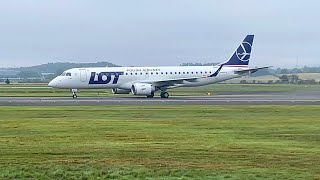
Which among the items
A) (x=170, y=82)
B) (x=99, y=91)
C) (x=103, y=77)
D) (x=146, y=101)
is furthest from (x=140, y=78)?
(x=99, y=91)

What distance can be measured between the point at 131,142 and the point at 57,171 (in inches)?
242

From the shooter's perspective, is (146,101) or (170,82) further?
(170,82)

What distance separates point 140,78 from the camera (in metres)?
63.2

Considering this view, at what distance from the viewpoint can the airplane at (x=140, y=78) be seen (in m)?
61.6

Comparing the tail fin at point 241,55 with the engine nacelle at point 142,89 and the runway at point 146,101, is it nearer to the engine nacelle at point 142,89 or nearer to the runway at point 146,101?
the engine nacelle at point 142,89

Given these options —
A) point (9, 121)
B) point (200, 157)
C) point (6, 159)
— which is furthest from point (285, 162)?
point (9, 121)

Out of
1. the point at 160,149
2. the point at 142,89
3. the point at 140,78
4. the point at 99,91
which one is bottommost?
the point at 99,91

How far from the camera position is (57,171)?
565 inches

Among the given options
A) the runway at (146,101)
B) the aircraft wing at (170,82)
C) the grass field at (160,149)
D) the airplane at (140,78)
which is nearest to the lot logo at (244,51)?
the airplane at (140,78)

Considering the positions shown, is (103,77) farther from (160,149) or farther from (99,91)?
(160,149)

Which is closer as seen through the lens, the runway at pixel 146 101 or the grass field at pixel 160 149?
the grass field at pixel 160 149

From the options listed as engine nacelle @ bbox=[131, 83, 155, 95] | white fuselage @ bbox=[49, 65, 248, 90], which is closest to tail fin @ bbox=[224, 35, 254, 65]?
white fuselage @ bbox=[49, 65, 248, 90]

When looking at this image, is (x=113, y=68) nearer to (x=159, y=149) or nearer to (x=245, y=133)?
(x=245, y=133)

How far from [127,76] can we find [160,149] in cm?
4433
